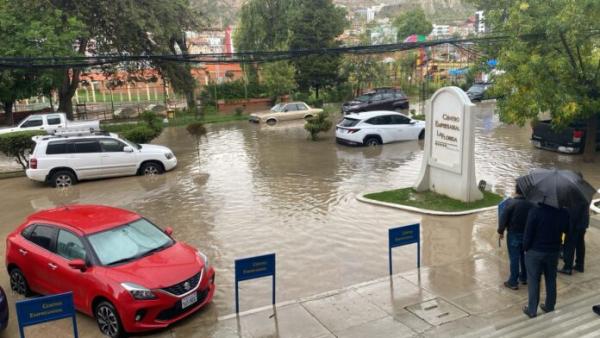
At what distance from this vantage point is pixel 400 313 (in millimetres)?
7297

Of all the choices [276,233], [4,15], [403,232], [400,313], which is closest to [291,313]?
[400,313]

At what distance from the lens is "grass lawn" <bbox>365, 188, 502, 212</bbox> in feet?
41.0

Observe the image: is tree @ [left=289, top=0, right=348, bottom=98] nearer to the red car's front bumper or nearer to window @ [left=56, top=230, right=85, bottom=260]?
window @ [left=56, top=230, right=85, bottom=260]

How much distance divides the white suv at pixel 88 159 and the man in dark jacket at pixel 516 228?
41.3ft

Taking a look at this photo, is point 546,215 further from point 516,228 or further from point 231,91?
point 231,91

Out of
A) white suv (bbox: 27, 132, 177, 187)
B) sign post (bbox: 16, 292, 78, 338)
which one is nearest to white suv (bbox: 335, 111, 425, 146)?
white suv (bbox: 27, 132, 177, 187)

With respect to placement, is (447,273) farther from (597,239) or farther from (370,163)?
(370,163)

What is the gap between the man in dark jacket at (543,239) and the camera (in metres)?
6.30

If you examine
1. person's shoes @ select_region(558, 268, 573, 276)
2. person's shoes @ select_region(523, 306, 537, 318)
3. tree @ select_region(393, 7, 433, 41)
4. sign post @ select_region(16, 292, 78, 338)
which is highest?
tree @ select_region(393, 7, 433, 41)

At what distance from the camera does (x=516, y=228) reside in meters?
7.69

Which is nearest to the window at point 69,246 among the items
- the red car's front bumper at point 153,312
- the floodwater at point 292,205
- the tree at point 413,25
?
the floodwater at point 292,205

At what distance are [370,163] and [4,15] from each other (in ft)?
63.3

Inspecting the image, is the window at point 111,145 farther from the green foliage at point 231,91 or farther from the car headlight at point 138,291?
the green foliage at point 231,91

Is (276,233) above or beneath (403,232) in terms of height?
beneath
